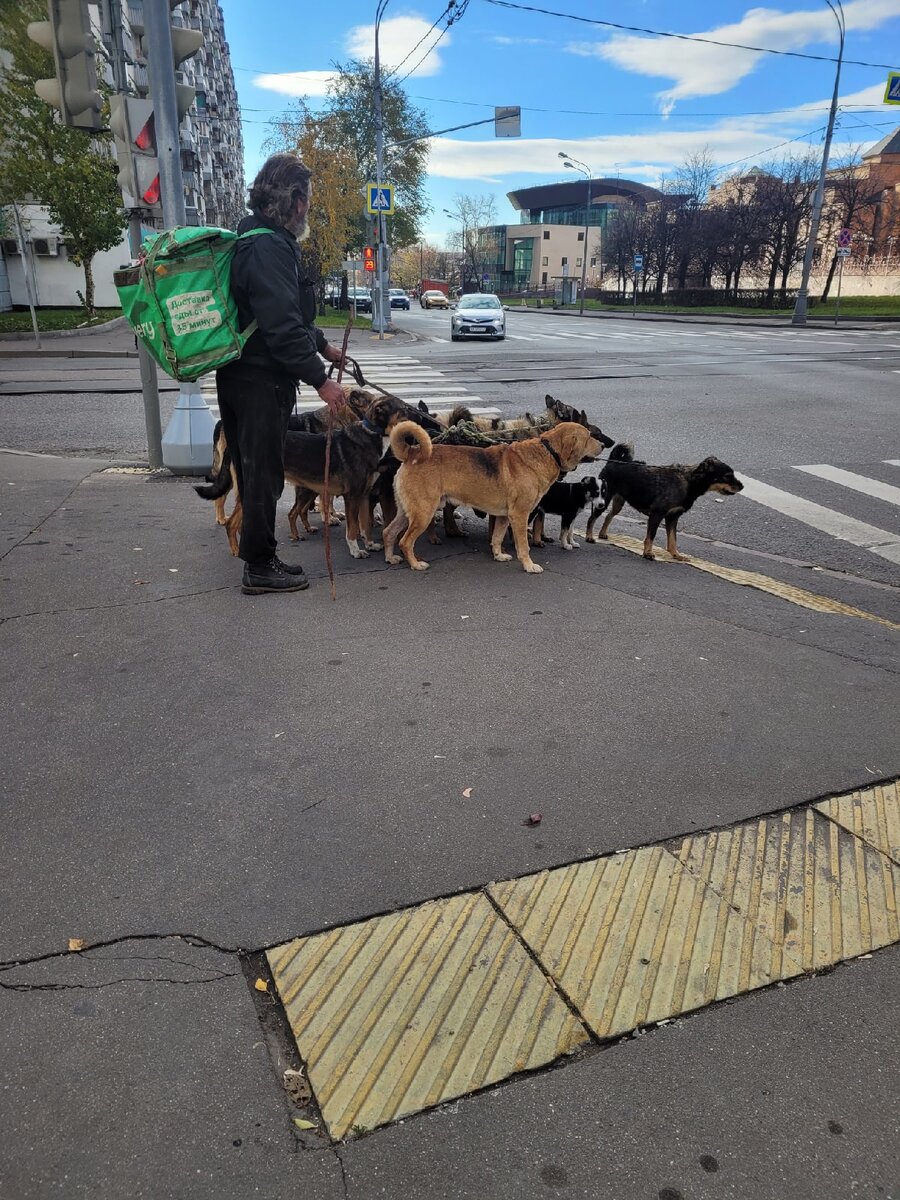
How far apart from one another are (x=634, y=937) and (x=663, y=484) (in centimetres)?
435

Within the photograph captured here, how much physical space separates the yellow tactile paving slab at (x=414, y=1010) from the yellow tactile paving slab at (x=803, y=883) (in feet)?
2.54

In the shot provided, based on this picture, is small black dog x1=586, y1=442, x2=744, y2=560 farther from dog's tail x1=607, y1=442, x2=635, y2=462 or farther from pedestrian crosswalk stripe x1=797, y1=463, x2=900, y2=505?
pedestrian crosswalk stripe x1=797, y1=463, x2=900, y2=505

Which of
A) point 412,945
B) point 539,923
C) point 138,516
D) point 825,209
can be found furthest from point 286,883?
point 825,209

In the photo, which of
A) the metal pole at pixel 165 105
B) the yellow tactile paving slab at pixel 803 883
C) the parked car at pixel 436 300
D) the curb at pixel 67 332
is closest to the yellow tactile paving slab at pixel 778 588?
the yellow tactile paving slab at pixel 803 883

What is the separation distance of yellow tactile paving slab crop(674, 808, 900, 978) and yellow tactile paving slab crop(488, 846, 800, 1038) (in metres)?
0.07

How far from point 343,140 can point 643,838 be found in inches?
2356

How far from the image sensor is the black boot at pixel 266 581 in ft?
17.5

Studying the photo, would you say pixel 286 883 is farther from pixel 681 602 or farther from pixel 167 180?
pixel 167 180

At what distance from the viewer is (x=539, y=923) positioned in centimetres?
264

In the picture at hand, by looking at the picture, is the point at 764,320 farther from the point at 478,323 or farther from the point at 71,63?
the point at 71,63

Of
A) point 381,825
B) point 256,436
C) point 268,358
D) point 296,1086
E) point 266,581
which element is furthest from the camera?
point 266,581

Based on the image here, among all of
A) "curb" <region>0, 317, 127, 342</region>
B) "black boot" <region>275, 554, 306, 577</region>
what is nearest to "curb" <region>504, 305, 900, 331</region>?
"curb" <region>0, 317, 127, 342</region>

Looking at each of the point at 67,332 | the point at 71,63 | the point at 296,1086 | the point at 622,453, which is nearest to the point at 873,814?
the point at 296,1086

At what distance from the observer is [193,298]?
462cm
